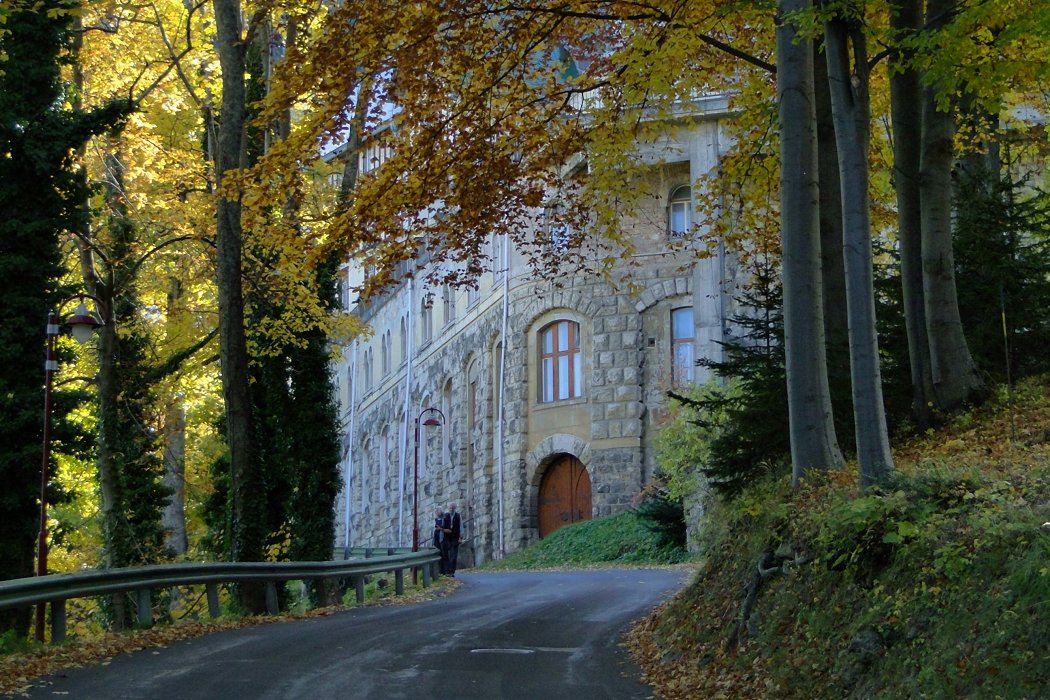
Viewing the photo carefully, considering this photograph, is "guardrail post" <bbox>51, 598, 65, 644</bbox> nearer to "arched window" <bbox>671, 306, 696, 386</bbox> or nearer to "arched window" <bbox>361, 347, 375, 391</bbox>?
"arched window" <bbox>671, 306, 696, 386</bbox>

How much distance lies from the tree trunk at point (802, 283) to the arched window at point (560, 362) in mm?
29054

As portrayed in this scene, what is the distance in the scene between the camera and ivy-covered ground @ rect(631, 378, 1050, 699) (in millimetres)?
7172

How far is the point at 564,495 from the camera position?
139 feet

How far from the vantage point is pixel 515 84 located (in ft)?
56.7

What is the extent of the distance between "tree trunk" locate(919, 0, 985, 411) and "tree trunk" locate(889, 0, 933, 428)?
160 millimetres

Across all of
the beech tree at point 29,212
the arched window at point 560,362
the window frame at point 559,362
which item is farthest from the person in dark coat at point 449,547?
the beech tree at point 29,212

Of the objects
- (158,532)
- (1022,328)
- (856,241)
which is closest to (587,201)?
(1022,328)

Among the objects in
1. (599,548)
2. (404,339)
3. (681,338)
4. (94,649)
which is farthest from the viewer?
(404,339)

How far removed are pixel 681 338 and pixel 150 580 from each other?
25779mm

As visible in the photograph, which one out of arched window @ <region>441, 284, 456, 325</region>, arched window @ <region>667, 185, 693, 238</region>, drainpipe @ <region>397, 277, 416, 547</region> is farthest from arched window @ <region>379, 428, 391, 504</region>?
arched window @ <region>667, 185, 693, 238</region>

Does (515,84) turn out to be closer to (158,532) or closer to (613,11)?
(613,11)

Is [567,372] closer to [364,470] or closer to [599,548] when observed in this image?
[599,548]

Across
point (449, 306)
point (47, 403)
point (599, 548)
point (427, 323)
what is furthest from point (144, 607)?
point (427, 323)

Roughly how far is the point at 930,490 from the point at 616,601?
11771 mm
